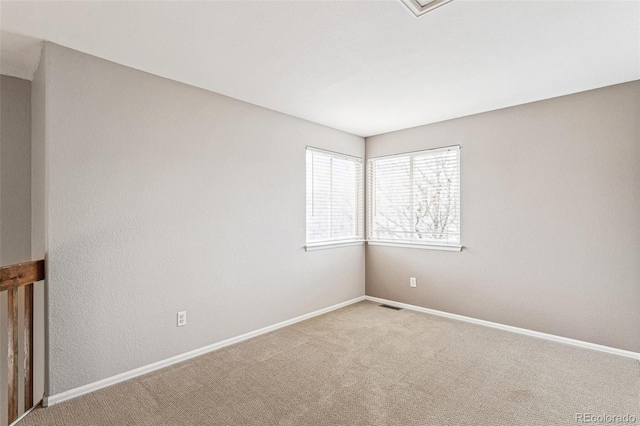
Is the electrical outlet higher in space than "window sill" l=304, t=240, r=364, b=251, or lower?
lower

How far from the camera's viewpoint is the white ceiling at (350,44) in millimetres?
1974

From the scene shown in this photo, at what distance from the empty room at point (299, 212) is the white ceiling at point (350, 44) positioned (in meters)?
0.02

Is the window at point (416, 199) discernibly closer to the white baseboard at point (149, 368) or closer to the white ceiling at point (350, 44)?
the white ceiling at point (350, 44)

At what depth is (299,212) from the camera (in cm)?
408

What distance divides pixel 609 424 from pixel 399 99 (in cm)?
299

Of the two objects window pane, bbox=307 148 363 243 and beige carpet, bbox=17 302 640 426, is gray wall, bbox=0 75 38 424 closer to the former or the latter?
beige carpet, bbox=17 302 640 426

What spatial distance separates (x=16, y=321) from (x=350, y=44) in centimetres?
291

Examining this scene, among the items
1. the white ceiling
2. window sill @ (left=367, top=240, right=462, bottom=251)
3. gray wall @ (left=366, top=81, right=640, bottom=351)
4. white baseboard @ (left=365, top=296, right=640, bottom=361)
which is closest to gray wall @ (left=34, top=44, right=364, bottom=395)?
the white ceiling

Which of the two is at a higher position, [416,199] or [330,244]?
[416,199]

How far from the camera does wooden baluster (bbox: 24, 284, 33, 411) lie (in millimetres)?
2252

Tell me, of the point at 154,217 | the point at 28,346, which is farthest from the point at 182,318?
the point at 28,346

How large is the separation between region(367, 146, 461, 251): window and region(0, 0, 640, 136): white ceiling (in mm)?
1087

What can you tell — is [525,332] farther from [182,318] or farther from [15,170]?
[15,170]

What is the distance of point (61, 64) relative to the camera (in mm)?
2369
